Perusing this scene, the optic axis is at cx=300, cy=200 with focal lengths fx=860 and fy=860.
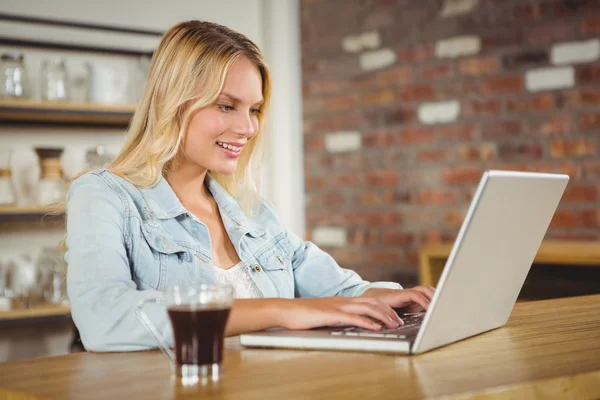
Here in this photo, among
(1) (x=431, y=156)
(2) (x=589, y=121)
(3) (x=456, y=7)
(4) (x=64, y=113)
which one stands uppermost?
(3) (x=456, y=7)

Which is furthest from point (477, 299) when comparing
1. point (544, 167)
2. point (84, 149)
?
point (84, 149)

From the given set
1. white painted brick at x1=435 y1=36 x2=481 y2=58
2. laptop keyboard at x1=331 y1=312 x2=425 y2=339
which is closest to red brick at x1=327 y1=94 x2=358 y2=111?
white painted brick at x1=435 y1=36 x2=481 y2=58

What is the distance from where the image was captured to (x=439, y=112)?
3.56m

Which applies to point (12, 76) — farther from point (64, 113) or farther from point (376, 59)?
point (376, 59)

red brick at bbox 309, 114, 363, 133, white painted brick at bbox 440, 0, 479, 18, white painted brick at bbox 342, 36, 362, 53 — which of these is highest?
white painted brick at bbox 440, 0, 479, 18

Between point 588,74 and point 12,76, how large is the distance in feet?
7.23

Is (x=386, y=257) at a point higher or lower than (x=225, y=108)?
lower

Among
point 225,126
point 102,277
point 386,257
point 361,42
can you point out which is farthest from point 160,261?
point 361,42

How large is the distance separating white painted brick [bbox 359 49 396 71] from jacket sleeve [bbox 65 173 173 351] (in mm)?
2298

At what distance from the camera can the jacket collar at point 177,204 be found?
1.73 metres

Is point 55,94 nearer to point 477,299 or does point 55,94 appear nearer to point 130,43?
point 130,43

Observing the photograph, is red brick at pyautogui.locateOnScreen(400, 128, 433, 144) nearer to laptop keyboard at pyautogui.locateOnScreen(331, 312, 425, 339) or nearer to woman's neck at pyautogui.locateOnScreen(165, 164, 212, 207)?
woman's neck at pyautogui.locateOnScreen(165, 164, 212, 207)

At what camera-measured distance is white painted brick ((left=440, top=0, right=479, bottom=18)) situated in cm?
345

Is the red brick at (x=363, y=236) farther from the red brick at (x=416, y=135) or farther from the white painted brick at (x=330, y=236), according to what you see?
the red brick at (x=416, y=135)
